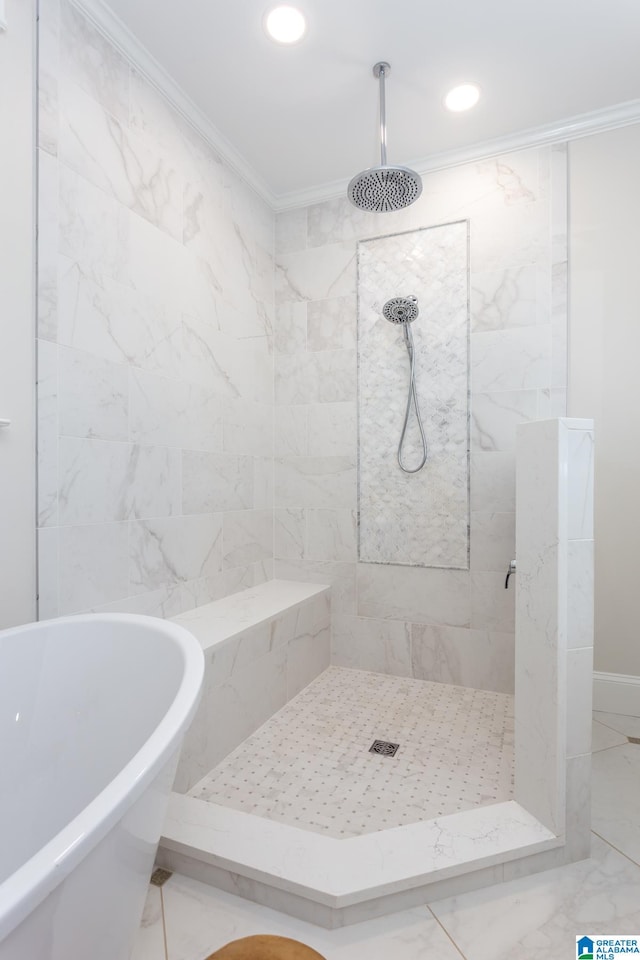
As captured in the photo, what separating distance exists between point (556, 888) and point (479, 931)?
26cm

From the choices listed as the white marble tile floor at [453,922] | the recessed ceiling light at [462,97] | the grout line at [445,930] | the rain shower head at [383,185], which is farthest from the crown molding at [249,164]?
the grout line at [445,930]

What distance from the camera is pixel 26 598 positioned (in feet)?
4.81

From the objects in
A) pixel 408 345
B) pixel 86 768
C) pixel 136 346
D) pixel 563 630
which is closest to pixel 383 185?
pixel 408 345

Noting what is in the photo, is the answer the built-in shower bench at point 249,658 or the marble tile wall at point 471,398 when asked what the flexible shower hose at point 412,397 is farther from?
the built-in shower bench at point 249,658

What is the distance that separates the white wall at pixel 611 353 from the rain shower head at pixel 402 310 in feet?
2.33

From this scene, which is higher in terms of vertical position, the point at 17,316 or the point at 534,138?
the point at 534,138

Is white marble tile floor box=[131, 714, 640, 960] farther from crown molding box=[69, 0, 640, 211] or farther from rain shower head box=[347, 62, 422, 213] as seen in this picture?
crown molding box=[69, 0, 640, 211]

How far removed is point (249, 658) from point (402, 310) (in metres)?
1.73

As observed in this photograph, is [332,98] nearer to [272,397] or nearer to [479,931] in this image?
[272,397]

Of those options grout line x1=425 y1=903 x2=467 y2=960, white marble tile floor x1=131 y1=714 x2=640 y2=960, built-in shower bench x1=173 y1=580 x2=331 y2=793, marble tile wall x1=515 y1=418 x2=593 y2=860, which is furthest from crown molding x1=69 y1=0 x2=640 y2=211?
grout line x1=425 y1=903 x2=467 y2=960

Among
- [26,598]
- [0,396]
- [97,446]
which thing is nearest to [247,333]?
[97,446]

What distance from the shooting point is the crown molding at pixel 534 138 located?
2137 millimetres

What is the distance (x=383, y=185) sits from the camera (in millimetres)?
1924

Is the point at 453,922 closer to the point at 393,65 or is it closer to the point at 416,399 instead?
the point at 416,399
